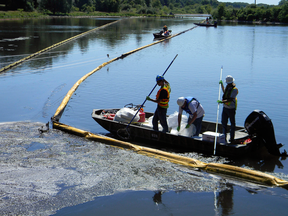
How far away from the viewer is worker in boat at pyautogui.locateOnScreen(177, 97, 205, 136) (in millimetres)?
9779

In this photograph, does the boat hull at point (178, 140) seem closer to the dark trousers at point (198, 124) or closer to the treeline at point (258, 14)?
the dark trousers at point (198, 124)

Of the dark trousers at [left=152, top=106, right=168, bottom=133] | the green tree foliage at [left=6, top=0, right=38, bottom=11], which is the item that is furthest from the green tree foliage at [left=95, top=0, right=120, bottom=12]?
the dark trousers at [left=152, top=106, right=168, bottom=133]

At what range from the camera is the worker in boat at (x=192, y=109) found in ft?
32.1

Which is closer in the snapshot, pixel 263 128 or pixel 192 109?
pixel 263 128

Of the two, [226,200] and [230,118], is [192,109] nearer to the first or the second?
[230,118]

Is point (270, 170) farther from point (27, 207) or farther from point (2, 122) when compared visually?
point (2, 122)

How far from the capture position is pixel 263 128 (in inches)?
362

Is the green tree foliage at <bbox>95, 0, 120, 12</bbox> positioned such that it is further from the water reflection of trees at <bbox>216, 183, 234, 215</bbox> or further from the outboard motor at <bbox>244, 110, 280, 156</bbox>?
the water reflection of trees at <bbox>216, 183, 234, 215</bbox>

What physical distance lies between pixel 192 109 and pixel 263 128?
2.04 m

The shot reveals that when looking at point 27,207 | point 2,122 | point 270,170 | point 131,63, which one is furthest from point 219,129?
point 131,63

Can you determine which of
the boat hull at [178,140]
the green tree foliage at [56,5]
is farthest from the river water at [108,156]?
the green tree foliage at [56,5]

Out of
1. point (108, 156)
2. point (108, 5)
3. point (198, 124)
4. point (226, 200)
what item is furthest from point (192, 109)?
point (108, 5)

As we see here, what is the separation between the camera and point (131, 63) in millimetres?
26438

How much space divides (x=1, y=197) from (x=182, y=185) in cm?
411
